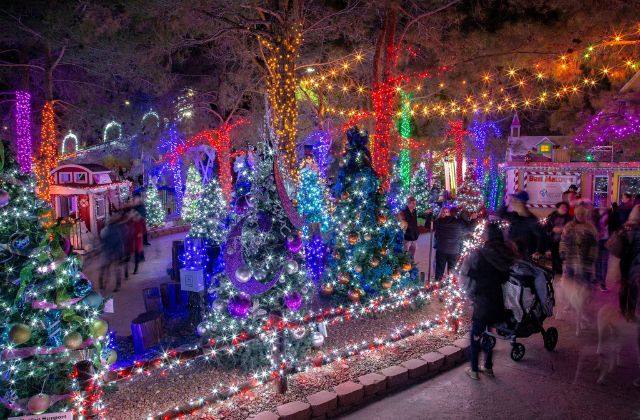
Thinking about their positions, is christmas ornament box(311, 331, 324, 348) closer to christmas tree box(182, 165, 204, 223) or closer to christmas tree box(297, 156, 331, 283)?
christmas tree box(297, 156, 331, 283)

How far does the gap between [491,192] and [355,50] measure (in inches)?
546

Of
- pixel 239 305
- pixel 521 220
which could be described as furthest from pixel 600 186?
pixel 239 305

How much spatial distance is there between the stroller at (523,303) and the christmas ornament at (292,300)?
7.76ft

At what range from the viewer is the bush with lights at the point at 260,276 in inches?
231

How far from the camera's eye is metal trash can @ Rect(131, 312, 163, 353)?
21.9 ft

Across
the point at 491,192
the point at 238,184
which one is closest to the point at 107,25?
the point at 238,184

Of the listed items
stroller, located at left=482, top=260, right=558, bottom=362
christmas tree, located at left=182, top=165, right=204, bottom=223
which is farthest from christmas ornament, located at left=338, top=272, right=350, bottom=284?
christmas tree, located at left=182, top=165, right=204, bottom=223

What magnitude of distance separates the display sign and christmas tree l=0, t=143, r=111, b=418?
1970cm

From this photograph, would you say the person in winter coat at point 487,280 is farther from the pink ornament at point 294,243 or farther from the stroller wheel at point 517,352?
the pink ornament at point 294,243

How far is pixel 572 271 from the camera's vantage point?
23.1ft

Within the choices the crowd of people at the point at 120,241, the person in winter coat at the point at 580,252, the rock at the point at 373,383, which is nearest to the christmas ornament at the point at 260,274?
the rock at the point at 373,383

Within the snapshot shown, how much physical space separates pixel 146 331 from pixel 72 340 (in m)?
2.86

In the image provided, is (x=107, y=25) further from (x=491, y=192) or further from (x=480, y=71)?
(x=491, y=192)

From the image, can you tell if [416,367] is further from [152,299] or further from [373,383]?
[152,299]
